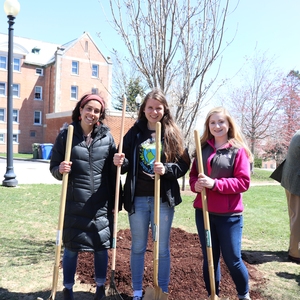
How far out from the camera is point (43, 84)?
1406 inches

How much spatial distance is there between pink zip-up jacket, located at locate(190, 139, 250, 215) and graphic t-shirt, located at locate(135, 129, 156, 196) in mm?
421

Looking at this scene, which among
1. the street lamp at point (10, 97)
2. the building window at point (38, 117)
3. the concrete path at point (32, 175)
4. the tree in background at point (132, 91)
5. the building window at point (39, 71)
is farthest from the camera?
the building window at point (39, 71)

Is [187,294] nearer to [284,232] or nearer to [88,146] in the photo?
[88,146]

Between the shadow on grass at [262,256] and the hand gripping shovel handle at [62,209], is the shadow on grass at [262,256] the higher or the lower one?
Answer: the lower one

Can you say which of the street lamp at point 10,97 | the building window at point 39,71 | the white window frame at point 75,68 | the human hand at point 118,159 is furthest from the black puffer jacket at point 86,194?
the building window at point 39,71

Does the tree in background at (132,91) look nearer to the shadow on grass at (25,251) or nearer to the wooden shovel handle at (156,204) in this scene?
the shadow on grass at (25,251)

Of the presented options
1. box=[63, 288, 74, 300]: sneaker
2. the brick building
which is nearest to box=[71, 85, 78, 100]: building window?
the brick building

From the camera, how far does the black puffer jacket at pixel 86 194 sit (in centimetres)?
304

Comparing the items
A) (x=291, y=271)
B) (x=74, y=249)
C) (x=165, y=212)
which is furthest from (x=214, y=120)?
(x=291, y=271)

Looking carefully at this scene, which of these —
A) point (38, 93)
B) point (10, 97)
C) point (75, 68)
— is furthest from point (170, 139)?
point (38, 93)

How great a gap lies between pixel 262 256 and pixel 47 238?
3473 mm

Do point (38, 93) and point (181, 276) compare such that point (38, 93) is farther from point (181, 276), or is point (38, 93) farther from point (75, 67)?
point (181, 276)

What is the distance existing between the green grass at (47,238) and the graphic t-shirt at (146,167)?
163cm

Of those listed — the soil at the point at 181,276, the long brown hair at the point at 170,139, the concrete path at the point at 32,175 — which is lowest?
the concrete path at the point at 32,175
